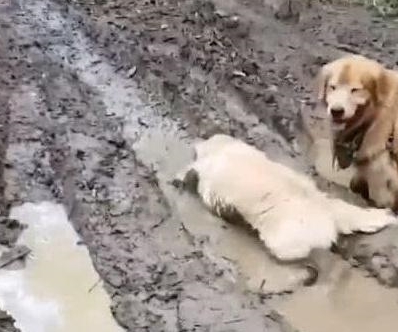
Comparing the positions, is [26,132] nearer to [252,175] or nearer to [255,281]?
[252,175]

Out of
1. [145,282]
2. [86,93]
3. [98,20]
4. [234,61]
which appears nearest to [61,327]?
[145,282]

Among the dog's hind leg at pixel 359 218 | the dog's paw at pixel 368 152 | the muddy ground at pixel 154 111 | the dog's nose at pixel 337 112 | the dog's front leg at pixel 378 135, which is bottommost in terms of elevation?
the muddy ground at pixel 154 111

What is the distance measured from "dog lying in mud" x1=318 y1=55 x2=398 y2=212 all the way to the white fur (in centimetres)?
8

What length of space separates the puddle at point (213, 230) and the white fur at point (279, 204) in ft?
0.10

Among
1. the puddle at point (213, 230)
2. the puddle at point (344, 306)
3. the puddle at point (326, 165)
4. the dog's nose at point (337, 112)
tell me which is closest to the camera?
the puddle at point (344, 306)

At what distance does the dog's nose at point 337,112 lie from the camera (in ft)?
6.52

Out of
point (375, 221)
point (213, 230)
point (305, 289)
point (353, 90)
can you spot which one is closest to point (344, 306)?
point (305, 289)

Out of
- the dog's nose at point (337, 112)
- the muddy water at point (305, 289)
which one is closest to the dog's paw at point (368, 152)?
the dog's nose at point (337, 112)

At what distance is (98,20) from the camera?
119 inches

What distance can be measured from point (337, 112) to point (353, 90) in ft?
0.20

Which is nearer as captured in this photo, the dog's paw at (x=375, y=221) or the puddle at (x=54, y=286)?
the puddle at (x=54, y=286)

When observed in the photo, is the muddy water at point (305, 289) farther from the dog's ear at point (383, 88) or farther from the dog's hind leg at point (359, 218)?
the dog's ear at point (383, 88)

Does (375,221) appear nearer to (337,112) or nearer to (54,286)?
(337,112)

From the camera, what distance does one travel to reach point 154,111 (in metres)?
2.48
